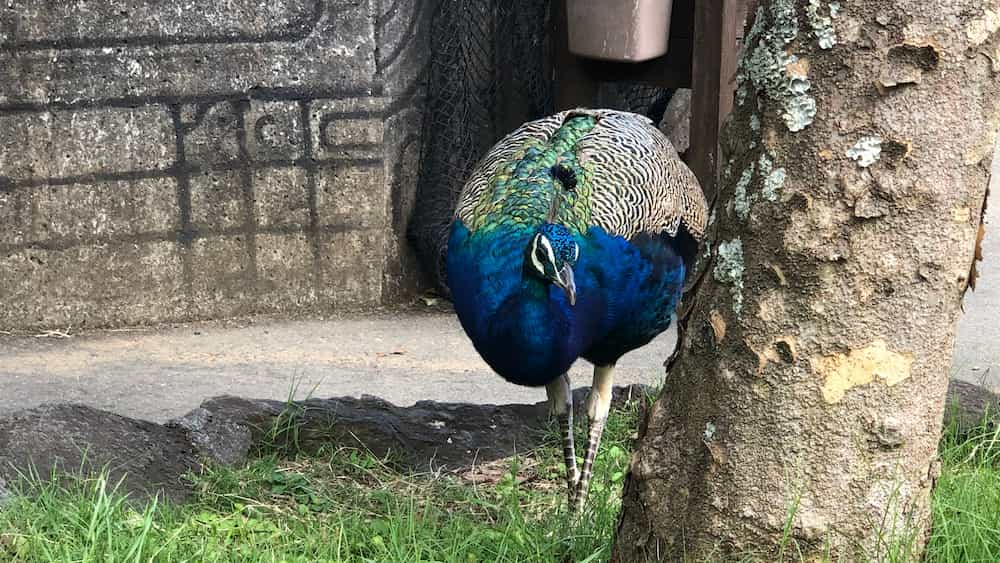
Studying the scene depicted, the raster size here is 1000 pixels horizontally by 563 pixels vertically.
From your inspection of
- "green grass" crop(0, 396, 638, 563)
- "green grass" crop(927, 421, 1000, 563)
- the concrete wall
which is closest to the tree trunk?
"green grass" crop(927, 421, 1000, 563)

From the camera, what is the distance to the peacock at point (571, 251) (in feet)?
10.6

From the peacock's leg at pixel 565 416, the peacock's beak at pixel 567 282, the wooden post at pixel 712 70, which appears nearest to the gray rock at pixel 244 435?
the peacock's leg at pixel 565 416

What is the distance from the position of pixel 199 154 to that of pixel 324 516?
2.36 m

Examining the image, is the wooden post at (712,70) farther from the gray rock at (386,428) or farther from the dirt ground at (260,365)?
the gray rock at (386,428)

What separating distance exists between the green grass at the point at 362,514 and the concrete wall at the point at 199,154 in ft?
5.35

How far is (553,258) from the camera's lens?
3.14 metres

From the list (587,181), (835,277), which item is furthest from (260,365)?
(835,277)

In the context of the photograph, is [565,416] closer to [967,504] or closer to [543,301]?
[543,301]

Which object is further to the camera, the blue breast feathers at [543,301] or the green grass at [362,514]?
the blue breast feathers at [543,301]

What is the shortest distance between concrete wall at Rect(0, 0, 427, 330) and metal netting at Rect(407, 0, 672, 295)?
0.40 feet

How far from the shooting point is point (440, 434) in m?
4.16

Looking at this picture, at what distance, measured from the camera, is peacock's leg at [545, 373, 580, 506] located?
3742 mm

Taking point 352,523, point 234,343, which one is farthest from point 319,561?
point 234,343

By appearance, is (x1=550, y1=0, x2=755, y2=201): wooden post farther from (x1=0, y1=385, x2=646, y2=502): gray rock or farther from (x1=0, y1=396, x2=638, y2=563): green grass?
(x1=0, y1=396, x2=638, y2=563): green grass
